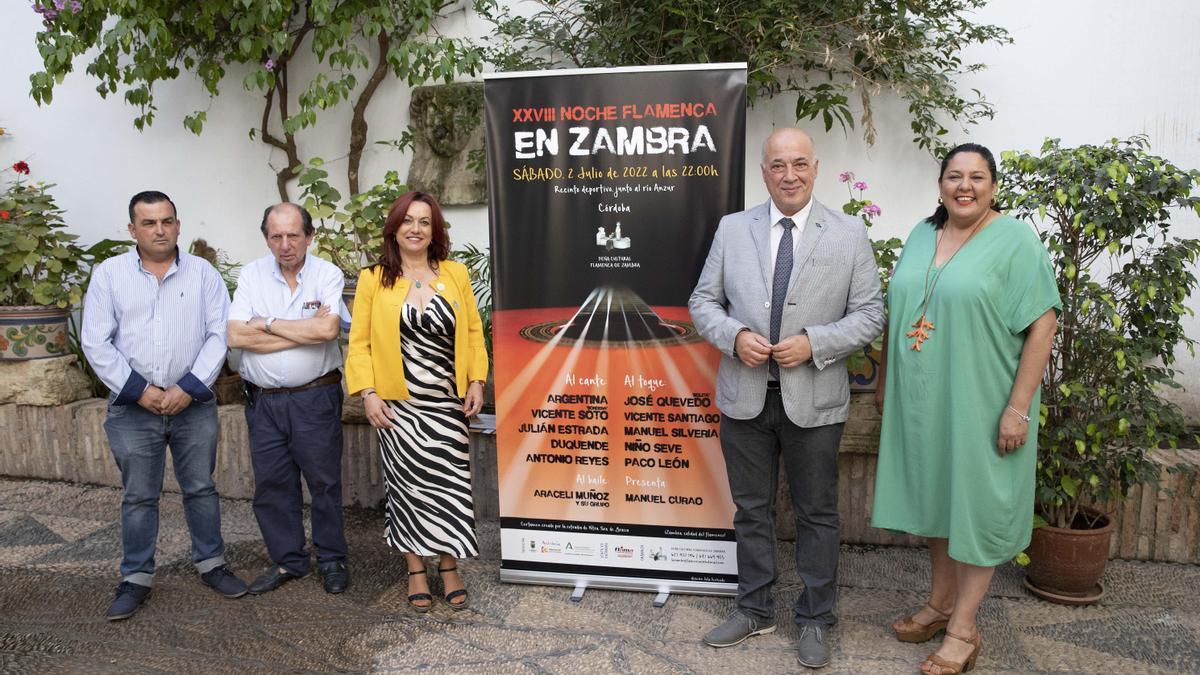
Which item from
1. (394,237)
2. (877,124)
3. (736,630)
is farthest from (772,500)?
(877,124)

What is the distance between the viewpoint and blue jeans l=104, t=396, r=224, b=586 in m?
3.29

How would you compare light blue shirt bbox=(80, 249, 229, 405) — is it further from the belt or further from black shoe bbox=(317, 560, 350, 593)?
black shoe bbox=(317, 560, 350, 593)

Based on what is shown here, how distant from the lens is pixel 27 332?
4.88 metres

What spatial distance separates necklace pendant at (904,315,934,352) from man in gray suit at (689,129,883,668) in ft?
0.37

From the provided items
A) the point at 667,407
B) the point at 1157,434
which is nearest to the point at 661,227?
the point at 667,407

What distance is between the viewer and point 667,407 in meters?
3.31

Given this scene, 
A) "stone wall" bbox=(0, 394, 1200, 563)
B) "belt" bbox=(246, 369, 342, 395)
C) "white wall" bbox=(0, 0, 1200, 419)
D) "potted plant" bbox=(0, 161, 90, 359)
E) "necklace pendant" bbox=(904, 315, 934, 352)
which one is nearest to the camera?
"necklace pendant" bbox=(904, 315, 934, 352)

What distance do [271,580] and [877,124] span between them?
3.51 meters

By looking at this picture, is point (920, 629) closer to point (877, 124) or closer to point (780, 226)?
point (780, 226)

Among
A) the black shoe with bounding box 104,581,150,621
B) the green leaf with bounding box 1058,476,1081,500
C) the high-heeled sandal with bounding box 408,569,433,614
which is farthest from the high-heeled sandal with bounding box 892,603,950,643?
the black shoe with bounding box 104,581,150,621

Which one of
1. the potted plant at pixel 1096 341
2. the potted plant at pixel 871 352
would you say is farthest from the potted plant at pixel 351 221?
the potted plant at pixel 1096 341

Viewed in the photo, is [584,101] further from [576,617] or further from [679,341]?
[576,617]

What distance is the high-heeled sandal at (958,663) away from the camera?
2.73 m

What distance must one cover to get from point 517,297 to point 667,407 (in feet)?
2.33
